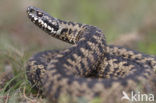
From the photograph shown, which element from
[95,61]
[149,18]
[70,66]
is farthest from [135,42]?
[70,66]

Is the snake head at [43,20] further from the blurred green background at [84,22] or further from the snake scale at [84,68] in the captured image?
the blurred green background at [84,22]

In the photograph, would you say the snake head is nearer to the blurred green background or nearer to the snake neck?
the snake neck

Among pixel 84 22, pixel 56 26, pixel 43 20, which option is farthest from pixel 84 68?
pixel 84 22

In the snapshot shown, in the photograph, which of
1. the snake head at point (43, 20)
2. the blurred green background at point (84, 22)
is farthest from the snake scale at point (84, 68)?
the blurred green background at point (84, 22)

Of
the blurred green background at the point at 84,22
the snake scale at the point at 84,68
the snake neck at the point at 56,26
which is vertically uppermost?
the blurred green background at the point at 84,22

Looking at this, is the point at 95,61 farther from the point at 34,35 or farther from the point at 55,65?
the point at 34,35

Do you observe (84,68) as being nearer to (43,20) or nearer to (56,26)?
(56,26)

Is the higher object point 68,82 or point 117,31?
point 117,31
